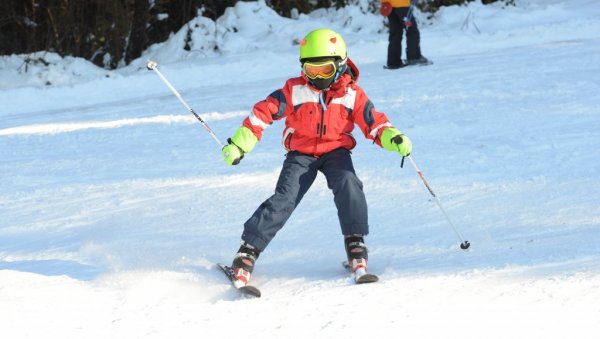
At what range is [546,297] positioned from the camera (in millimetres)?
3773

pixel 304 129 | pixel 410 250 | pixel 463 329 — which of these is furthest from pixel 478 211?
pixel 463 329

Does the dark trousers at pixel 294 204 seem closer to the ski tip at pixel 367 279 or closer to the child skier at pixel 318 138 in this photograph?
the child skier at pixel 318 138

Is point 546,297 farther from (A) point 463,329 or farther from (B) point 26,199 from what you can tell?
(B) point 26,199

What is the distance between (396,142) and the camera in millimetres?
4473

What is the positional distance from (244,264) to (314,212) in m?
1.49

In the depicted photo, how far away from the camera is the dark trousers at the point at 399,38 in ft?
37.0

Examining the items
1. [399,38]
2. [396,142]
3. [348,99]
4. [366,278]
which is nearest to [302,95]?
[348,99]

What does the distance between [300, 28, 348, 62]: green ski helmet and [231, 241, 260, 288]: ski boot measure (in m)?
0.98

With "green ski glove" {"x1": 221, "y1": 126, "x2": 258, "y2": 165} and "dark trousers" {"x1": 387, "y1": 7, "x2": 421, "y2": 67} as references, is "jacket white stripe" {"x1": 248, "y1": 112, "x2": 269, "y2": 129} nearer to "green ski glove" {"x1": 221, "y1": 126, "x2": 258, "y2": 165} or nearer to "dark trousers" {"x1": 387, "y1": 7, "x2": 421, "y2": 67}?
"green ski glove" {"x1": 221, "y1": 126, "x2": 258, "y2": 165}

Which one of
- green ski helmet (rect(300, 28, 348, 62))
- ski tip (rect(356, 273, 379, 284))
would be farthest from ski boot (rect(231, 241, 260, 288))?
green ski helmet (rect(300, 28, 348, 62))

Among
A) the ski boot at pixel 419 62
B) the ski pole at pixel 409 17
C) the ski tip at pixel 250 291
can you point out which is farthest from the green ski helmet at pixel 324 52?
the ski boot at pixel 419 62

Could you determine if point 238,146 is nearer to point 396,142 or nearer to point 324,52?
point 324,52

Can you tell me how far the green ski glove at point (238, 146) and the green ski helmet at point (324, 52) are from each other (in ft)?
1.34

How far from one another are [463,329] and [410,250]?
1386 mm
